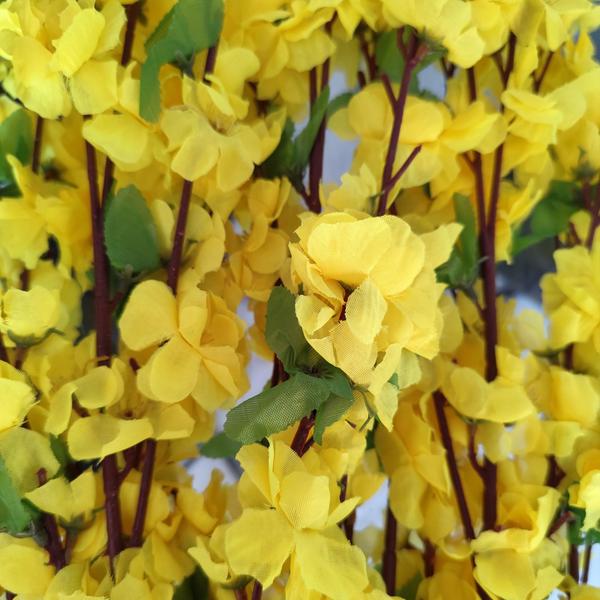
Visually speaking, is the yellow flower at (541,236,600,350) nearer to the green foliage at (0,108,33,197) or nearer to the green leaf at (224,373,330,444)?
the green leaf at (224,373,330,444)

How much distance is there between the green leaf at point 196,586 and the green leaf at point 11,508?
9 centimetres

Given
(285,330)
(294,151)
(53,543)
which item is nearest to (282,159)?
(294,151)

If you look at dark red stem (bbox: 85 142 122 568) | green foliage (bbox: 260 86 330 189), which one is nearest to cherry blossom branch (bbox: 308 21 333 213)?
green foliage (bbox: 260 86 330 189)

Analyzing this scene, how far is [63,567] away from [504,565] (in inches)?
7.9

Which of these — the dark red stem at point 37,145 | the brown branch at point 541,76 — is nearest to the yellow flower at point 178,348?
the dark red stem at point 37,145

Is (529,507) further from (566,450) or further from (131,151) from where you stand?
(131,151)

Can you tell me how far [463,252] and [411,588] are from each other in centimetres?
18

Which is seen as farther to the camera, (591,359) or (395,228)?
(591,359)

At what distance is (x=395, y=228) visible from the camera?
0.93 feet

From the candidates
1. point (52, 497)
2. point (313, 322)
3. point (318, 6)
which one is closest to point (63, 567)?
point (52, 497)

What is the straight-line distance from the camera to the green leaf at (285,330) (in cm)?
31

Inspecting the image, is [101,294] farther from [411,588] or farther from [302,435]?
[411,588]

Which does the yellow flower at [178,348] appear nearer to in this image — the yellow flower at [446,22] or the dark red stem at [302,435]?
the dark red stem at [302,435]

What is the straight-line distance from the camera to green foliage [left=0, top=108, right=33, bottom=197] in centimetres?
37
